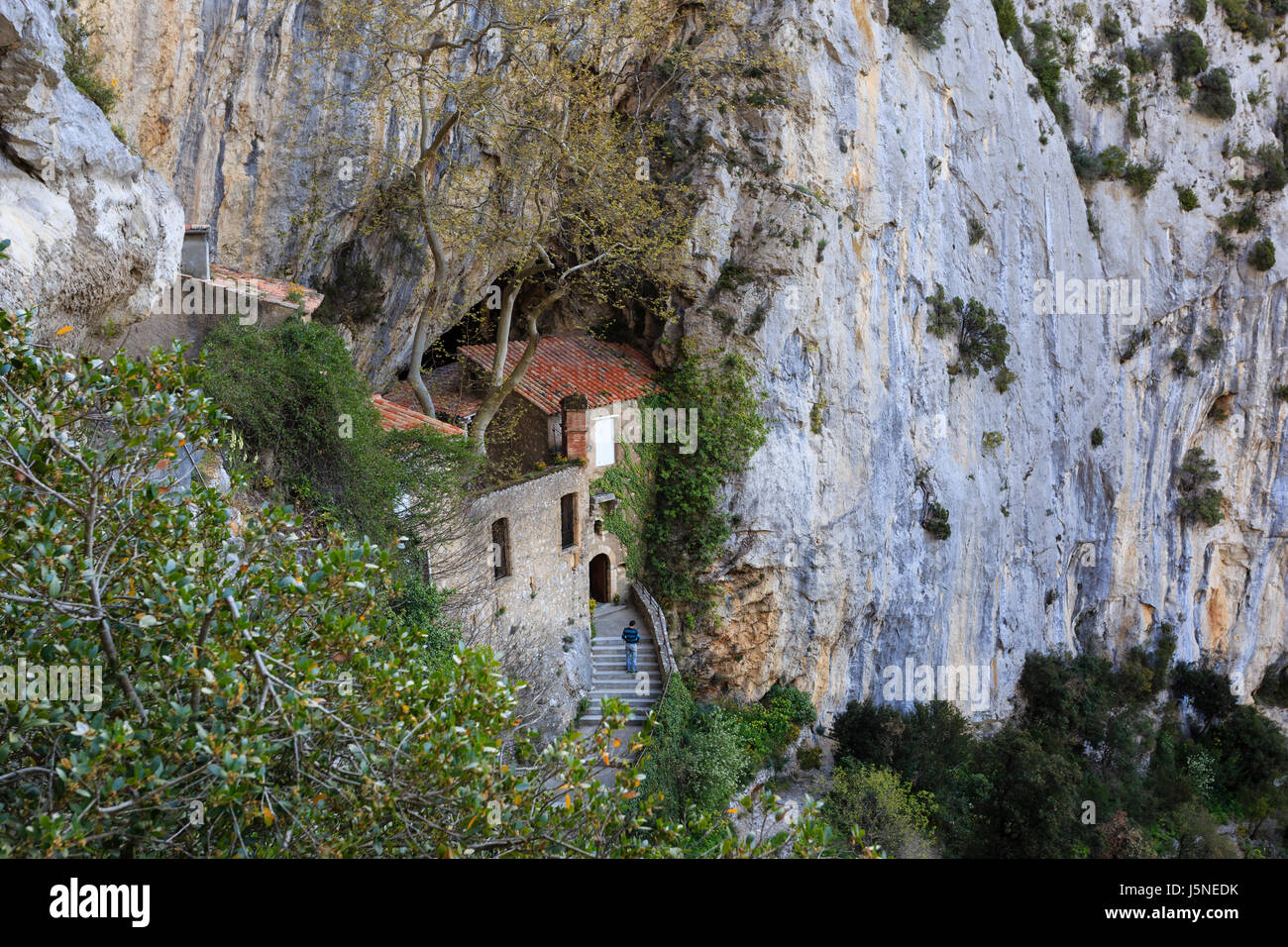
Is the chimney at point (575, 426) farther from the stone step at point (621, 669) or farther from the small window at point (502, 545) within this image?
the stone step at point (621, 669)

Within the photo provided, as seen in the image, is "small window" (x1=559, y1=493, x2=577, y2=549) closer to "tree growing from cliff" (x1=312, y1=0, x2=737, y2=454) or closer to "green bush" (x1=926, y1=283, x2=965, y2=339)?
"tree growing from cliff" (x1=312, y1=0, x2=737, y2=454)

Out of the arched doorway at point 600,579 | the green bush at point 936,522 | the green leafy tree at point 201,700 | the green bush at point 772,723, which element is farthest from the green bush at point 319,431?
the green bush at point 936,522

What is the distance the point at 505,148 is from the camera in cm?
1941

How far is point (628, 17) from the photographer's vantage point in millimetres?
20828

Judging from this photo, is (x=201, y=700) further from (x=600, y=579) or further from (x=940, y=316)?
(x=940, y=316)

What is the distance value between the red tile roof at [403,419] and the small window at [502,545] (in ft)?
6.40

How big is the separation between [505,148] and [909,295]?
1178 cm

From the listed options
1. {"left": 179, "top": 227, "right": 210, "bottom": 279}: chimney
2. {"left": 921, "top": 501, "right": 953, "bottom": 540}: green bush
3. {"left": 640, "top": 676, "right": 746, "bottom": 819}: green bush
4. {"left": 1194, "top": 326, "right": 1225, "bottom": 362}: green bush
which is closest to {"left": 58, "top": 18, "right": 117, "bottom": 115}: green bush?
{"left": 179, "top": 227, "right": 210, "bottom": 279}: chimney

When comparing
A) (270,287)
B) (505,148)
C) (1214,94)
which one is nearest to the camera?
(270,287)

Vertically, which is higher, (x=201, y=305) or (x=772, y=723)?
(x=201, y=305)

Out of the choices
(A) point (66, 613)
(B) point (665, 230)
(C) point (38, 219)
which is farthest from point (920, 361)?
(A) point (66, 613)

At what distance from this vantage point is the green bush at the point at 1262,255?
3412cm

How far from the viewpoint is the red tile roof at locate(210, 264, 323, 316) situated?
592 inches

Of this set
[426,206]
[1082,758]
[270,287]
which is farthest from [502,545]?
[1082,758]
